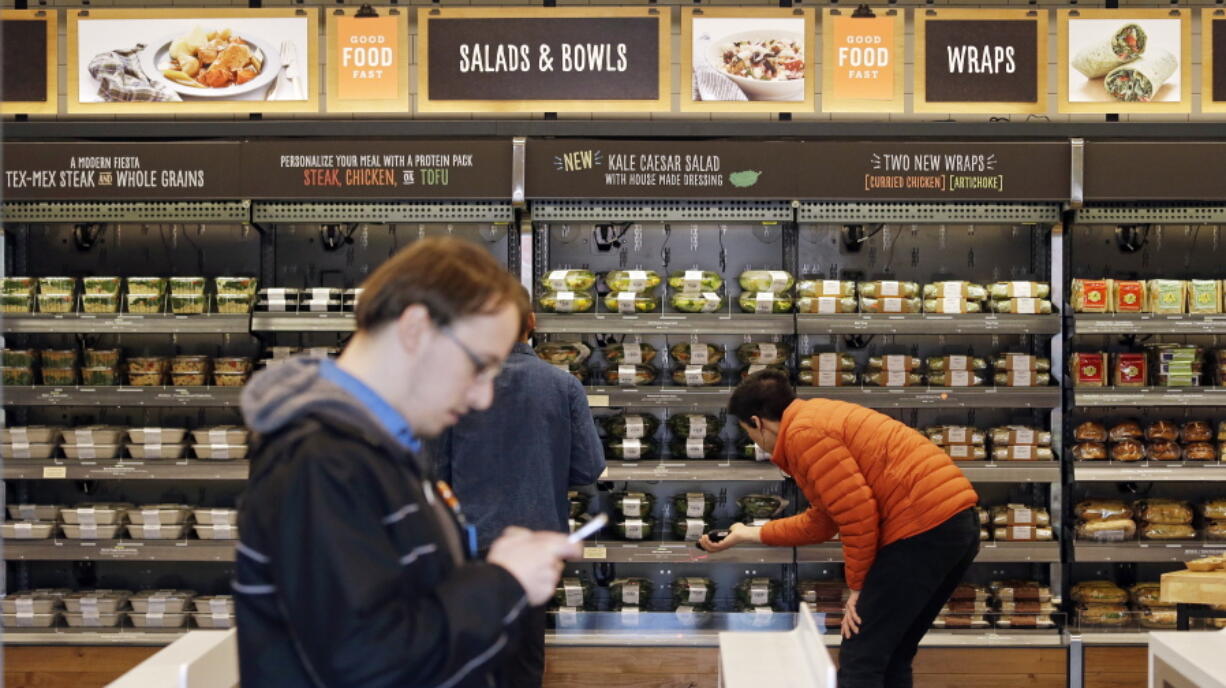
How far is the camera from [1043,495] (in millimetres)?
5258

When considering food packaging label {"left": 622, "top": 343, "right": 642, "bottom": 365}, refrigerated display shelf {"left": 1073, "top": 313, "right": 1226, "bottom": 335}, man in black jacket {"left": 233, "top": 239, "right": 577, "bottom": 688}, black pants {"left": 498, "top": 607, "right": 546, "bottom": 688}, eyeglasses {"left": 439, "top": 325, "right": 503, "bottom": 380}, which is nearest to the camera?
man in black jacket {"left": 233, "top": 239, "right": 577, "bottom": 688}

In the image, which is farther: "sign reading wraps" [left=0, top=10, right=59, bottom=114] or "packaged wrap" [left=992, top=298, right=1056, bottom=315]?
"sign reading wraps" [left=0, top=10, right=59, bottom=114]

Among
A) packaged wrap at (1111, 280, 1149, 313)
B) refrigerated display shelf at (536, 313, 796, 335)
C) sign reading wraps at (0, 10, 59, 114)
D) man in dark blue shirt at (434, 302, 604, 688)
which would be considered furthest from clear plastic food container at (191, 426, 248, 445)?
packaged wrap at (1111, 280, 1149, 313)

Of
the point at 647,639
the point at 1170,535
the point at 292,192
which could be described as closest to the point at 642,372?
the point at 647,639

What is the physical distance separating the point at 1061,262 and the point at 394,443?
13.7ft

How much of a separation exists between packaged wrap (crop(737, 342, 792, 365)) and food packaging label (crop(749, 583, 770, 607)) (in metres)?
0.98

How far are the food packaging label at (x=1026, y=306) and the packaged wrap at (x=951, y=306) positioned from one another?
148 millimetres

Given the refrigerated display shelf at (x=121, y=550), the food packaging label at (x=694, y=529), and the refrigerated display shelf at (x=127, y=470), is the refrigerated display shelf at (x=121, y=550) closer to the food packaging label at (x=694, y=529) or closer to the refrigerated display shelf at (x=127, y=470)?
the refrigerated display shelf at (x=127, y=470)

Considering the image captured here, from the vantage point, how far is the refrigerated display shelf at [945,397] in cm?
487

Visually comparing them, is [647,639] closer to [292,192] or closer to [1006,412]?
[1006,412]

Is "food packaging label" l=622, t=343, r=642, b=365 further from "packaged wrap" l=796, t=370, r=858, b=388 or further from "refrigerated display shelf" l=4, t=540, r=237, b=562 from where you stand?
"refrigerated display shelf" l=4, t=540, r=237, b=562

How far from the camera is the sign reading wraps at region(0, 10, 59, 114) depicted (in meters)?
5.30

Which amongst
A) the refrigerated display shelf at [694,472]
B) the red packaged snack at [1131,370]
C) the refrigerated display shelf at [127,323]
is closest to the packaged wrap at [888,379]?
the refrigerated display shelf at [694,472]

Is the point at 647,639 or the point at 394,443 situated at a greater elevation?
the point at 394,443
